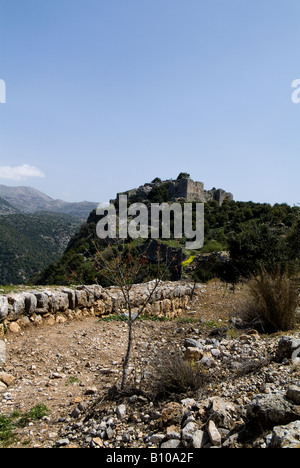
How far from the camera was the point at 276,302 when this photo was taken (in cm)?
507

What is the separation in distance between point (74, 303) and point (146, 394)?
3854mm

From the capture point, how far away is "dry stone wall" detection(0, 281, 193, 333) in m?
5.15

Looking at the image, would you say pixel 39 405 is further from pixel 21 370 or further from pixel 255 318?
pixel 255 318

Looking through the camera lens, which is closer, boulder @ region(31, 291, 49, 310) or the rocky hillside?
boulder @ region(31, 291, 49, 310)

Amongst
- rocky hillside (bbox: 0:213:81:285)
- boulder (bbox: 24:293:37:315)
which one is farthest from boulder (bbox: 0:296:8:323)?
rocky hillside (bbox: 0:213:81:285)

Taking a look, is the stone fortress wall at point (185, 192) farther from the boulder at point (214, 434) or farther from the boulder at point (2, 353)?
the boulder at point (214, 434)

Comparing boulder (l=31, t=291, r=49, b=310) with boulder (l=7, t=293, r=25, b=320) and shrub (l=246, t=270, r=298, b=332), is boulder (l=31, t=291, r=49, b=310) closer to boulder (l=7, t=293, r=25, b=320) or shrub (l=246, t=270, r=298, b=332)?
boulder (l=7, t=293, r=25, b=320)

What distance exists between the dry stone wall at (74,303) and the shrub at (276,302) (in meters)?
1.93

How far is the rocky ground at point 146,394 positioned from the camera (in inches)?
87.6

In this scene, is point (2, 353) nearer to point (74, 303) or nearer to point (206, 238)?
point (74, 303)

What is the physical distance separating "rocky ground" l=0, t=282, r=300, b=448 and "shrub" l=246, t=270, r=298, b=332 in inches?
15.8

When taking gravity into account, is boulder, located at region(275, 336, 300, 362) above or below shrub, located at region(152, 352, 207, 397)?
above
